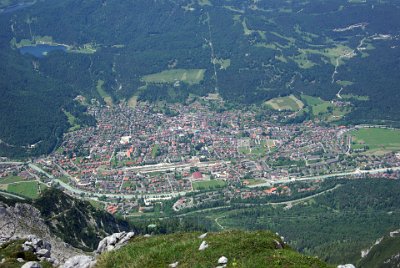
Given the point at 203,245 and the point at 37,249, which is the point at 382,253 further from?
the point at 37,249

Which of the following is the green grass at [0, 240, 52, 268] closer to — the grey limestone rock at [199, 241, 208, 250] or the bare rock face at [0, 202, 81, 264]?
the bare rock face at [0, 202, 81, 264]

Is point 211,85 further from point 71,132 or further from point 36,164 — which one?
point 36,164

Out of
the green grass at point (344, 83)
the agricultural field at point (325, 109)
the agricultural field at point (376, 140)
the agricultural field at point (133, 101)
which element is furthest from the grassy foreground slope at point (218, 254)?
the green grass at point (344, 83)

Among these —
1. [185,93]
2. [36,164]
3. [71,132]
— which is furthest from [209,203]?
[185,93]

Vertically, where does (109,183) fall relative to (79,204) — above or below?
below

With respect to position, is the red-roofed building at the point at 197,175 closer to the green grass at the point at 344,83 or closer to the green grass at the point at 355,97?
the green grass at the point at 355,97

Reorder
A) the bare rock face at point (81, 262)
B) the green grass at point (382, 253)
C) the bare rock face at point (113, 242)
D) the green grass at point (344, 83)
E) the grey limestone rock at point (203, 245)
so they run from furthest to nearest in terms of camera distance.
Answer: the green grass at point (344, 83) < the green grass at point (382, 253) < the bare rock face at point (113, 242) < the bare rock face at point (81, 262) < the grey limestone rock at point (203, 245)
